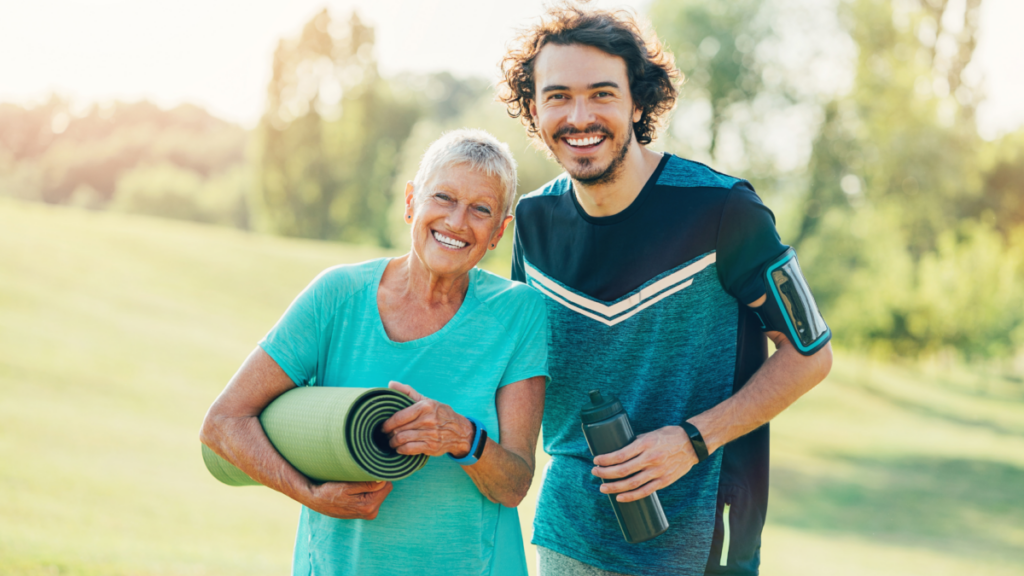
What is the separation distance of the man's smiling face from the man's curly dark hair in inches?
2.2

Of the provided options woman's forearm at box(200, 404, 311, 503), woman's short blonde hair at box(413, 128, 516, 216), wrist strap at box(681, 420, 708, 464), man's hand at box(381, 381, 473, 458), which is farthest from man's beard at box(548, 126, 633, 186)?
woman's forearm at box(200, 404, 311, 503)

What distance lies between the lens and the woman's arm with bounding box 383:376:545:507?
2037 mm

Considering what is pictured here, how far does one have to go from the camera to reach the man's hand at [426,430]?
203 centimetres

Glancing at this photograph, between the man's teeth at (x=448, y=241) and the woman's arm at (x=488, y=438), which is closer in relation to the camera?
the woman's arm at (x=488, y=438)

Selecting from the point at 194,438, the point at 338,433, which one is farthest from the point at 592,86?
the point at 194,438

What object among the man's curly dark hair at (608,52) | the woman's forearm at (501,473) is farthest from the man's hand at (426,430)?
the man's curly dark hair at (608,52)

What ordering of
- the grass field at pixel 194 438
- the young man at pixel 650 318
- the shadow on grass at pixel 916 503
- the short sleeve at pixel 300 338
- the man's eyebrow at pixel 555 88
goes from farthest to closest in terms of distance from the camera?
the shadow on grass at pixel 916 503, the grass field at pixel 194 438, the man's eyebrow at pixel 555 88, the young man at pixel 650 318, the short sleeve at pixel 300 338

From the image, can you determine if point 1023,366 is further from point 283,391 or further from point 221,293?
point 283,391

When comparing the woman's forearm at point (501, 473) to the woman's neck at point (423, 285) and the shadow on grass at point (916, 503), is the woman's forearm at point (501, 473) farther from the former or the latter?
the shadow on grass at point (916, 503)

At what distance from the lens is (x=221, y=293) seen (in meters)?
23.2

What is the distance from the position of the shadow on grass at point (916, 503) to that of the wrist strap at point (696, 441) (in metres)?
11.7

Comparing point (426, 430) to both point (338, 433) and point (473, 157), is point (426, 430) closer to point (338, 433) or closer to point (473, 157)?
point (338, 433)

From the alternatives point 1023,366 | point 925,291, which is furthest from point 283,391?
point 1023,366

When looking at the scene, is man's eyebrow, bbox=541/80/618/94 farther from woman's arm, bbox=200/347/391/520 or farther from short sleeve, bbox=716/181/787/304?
woman's arm, bbox=200/347/391/520
